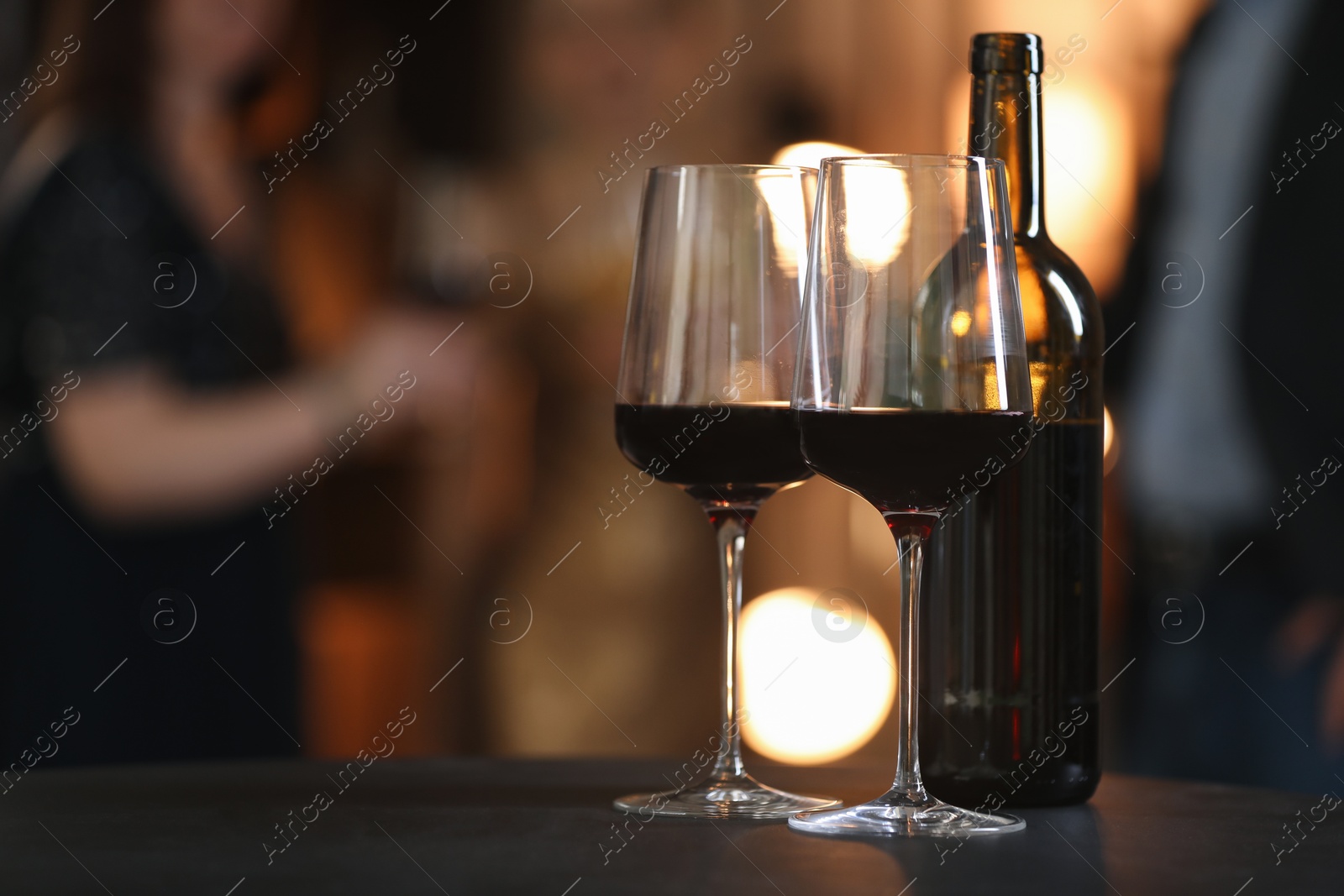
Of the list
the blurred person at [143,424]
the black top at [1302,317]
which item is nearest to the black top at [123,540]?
the blurred person at [143,424]

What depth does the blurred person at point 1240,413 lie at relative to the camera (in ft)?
5.23

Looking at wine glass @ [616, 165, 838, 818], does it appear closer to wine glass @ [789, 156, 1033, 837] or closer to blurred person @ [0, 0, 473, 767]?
wine glass @ [789, 156, 1033, 837]

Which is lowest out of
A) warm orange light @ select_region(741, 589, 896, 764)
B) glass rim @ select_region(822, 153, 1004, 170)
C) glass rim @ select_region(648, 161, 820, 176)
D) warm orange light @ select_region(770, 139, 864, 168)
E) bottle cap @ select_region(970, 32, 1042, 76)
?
warm orange light @ select_region(741, 589, 896, 764)

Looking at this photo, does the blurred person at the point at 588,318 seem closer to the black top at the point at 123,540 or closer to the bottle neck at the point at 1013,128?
the black top at the point at 123,540

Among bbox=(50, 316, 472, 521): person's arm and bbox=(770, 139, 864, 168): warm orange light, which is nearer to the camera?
bbox=(50, 316, 472, 521): person's arm

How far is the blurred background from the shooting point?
2586mm

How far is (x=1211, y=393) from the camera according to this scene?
2.28 m

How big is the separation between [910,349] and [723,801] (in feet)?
0.78

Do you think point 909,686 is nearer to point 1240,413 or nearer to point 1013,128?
point 1013,128

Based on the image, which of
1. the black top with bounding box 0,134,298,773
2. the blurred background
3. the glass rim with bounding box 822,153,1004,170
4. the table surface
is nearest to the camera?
the table surface

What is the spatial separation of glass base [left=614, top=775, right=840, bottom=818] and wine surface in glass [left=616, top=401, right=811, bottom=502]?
0.15 meters

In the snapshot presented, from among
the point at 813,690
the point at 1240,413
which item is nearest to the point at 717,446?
the point at 1240,413

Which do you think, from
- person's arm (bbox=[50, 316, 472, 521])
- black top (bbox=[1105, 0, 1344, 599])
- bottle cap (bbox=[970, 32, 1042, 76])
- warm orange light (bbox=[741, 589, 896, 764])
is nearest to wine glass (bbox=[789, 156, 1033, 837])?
bottle cap (bbox=[970, 32, 1042, 76])

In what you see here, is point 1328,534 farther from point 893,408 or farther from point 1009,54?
point 893,408
